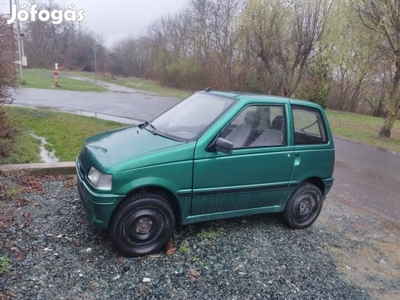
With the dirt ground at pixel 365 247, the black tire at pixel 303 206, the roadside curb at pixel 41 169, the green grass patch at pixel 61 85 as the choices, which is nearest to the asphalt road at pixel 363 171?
the dirt ground at pixel 365 247

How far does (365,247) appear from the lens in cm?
414

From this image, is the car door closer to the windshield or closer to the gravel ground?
the windshield

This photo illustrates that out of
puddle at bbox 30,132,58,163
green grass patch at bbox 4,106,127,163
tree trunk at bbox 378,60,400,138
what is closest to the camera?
puddle at bbox 30,132,58,163

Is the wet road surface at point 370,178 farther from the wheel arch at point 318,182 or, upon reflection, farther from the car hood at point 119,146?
the car hood at point 119,146

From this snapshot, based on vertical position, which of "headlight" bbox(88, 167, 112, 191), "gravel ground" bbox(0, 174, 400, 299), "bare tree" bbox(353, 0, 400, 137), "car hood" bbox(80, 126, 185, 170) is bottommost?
"gravel ground" bbox(0, 174, 400, 299)

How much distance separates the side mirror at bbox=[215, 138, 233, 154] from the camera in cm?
334

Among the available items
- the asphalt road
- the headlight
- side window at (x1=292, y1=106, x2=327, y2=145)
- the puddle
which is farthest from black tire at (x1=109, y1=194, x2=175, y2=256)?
the puddle

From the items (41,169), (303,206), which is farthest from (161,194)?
(41,169)

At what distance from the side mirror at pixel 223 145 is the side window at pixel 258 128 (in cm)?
18

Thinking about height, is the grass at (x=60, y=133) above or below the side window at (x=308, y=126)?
below

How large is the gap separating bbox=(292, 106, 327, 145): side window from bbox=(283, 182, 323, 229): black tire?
24.3 inches

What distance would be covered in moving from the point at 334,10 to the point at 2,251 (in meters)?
15.1

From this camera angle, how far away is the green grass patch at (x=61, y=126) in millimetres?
8125

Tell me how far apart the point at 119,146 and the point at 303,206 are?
2.55 metres
